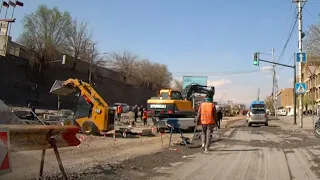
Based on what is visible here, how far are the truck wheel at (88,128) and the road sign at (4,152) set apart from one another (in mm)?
15494

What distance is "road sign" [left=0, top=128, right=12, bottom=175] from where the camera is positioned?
17.4 ft

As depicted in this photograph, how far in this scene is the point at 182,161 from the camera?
10.8 m

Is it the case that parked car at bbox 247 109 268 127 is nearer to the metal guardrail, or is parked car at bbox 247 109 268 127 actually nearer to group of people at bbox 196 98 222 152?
group of people at bbox 196 98 222 152

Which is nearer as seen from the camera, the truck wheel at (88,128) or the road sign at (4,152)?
the road sign at (4,152)

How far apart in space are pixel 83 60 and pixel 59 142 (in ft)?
200

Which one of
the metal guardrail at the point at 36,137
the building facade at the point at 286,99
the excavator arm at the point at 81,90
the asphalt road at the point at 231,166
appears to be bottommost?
the asphalt road at the point at 231,166

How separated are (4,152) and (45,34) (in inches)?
2087

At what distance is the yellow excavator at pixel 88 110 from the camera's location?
2088 cm

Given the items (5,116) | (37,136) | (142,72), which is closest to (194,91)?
(5,116)

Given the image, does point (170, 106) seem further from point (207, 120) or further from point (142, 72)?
point (142, 72)

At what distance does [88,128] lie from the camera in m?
21.0

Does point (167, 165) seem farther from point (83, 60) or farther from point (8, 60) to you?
point (83, 60)

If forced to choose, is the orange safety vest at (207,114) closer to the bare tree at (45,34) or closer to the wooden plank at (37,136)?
the wooden plank at (37,136)

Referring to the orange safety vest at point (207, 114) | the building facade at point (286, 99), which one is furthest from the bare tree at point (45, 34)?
the building facade at point (286, 99)
